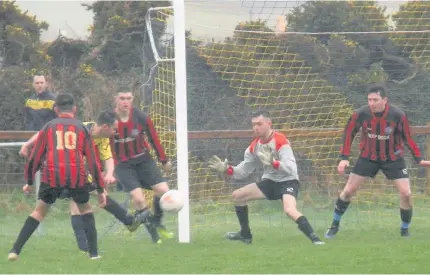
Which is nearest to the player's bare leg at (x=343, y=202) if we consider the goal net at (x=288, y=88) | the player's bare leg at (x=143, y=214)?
the goal net at (x=288, y=88)

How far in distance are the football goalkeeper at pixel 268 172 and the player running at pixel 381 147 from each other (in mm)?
824

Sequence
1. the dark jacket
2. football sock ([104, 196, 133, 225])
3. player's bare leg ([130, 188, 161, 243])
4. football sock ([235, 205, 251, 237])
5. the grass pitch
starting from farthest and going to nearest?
the dark jacket → football sock ([235, 205, 251, 237]) → player's bare leg ([130, 188, 161, 243]) → football sock ([104, 196, 133, 225]) → the grass pitch

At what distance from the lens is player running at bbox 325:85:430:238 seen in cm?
1016

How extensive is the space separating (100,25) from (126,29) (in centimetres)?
60

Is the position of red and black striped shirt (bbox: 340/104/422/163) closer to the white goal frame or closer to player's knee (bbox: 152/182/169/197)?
the white goal frame

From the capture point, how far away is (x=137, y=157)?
10.1 metres

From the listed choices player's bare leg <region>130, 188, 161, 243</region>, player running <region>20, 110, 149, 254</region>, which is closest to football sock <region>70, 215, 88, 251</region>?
player running <region>20, 110, 149, 254</region>

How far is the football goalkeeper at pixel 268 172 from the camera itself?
9.40m

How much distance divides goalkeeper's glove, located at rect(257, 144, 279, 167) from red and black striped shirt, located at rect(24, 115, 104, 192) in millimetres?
2023

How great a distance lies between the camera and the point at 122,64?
1841 cm

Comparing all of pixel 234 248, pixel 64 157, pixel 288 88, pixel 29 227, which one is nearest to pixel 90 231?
pixel 29 227

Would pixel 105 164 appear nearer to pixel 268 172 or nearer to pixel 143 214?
pixel 143 214

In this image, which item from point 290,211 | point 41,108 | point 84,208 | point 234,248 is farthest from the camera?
point 41,108

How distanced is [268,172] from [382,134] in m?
1.41
